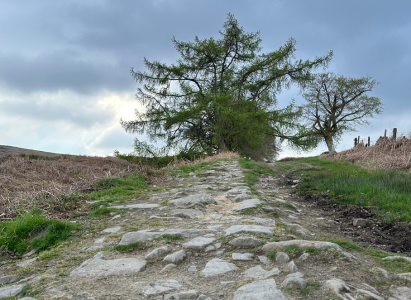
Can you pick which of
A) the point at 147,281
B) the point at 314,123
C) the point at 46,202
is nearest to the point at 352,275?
the point at 147,281

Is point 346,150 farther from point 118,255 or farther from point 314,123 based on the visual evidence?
point 118,255

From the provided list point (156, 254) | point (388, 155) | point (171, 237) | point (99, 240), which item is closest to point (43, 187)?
point (99, 240)

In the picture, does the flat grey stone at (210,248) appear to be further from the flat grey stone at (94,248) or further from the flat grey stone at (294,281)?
the flat grey stone at (94,248)

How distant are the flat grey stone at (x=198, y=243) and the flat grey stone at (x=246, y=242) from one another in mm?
261

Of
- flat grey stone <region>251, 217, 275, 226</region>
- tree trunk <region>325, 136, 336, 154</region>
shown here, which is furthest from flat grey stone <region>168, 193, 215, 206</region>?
tree trunk <region>325, 136, 336, 154</region>

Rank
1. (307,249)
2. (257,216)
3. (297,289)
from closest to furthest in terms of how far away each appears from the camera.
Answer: (297,289) < (307,249) < (257,216)

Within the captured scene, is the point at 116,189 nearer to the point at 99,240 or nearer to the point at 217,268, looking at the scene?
the point at 99,240

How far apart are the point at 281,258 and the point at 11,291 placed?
7.78 feet

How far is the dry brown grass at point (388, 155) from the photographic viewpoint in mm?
11203

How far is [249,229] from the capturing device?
151 inches

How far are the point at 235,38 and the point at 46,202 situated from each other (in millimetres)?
18566

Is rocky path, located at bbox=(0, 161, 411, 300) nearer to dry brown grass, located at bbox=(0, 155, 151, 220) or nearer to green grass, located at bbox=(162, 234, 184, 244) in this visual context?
green grass, located at bbox=(162, 234, 184, 244)

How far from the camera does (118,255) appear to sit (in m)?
3.42

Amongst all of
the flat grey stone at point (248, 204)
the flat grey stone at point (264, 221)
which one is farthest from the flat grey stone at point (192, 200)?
the flat grey stone at point (264, 221)
